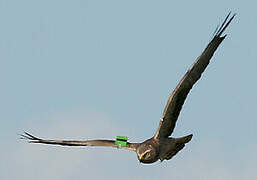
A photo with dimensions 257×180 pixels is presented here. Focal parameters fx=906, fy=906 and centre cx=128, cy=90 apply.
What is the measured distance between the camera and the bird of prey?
71.1ft

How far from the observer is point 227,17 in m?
22.1

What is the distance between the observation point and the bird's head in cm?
2170

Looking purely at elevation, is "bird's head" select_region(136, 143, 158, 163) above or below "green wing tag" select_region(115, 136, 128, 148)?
below

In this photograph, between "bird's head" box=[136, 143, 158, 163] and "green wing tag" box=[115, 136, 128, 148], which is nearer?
"bird's head" box=[136, 143, 158, 163]

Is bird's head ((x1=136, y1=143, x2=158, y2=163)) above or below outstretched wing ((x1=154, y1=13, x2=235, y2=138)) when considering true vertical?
below

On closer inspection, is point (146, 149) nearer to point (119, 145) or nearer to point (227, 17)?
point (119, 145)

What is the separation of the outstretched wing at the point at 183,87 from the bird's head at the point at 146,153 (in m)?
0.43

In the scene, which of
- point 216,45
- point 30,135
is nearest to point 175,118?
point 216,45

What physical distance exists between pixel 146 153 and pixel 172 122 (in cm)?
105

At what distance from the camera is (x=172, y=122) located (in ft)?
72.4

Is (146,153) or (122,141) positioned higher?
(122,141)

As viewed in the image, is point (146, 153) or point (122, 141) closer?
point (146, 153)

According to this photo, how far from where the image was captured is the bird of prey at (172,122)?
71.1ft

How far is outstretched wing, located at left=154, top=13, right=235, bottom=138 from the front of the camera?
70.8 ft
